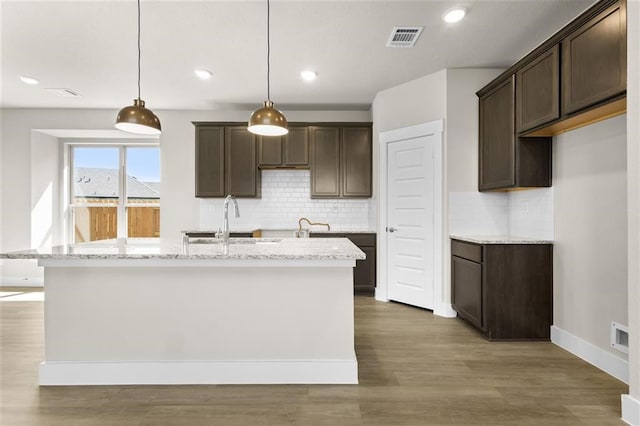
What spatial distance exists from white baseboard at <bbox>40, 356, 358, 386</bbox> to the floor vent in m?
1.90

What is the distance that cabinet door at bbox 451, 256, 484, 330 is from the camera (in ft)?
10.7

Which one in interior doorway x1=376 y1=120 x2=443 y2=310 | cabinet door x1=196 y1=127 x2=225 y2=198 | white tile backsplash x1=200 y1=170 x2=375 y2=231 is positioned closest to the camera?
interior doorway x1=376 y1=120 x2=443 y2=310

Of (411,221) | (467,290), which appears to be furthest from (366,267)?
(467,290)

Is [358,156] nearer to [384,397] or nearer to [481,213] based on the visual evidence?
[481,213]

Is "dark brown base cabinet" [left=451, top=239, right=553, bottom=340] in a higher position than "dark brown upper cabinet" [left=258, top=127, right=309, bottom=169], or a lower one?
lower

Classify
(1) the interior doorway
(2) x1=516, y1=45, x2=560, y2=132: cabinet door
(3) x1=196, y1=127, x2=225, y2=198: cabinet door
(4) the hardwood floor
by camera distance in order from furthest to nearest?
1. (3) x1=196, y1=127, x2=225, y2=198: cabinet door
2. (1) the interior doorway
3. (2) x1=516, y1=45, x2=560, y2=132: cabinet door
4. (4) the hardwood floor

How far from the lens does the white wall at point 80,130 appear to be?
5.47m

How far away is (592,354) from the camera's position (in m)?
2.65

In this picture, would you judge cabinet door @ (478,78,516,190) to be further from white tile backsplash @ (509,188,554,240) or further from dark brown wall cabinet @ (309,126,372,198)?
dark brown wall cabinet @ (309,126,372,198)

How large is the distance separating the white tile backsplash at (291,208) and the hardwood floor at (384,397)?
9.10 ft

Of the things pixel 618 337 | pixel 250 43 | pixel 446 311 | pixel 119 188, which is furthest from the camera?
pixel 119 188

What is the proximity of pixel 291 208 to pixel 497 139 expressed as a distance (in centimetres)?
309
